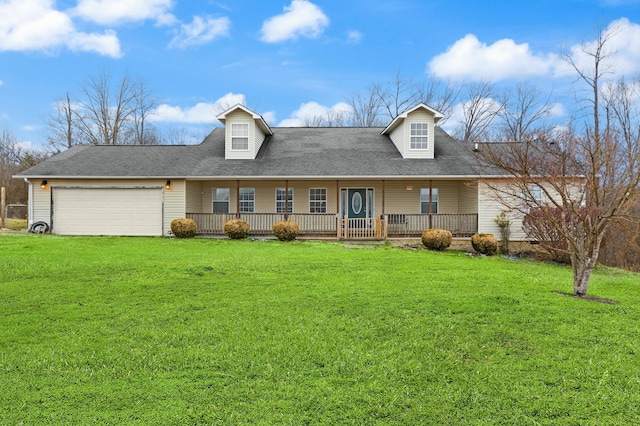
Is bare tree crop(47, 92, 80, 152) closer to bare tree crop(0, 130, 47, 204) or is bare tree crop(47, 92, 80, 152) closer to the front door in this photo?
bare tree crop(0, 130, 47, 204)

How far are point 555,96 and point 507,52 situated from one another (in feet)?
16.8

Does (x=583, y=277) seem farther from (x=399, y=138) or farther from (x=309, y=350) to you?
(x=399, y=138)

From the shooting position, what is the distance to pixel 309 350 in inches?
201

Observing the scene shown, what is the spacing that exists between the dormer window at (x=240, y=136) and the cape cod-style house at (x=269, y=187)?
4cm

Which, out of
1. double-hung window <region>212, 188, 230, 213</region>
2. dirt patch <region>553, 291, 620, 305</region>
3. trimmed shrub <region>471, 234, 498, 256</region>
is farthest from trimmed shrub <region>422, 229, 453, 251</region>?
double-hung window <region>212, 188, 230, 213</region>

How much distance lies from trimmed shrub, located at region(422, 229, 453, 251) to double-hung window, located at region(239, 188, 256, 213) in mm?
7504

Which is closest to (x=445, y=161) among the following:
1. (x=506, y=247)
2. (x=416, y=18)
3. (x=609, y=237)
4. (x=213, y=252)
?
(x=506, y=247)

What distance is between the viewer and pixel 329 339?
544 cm

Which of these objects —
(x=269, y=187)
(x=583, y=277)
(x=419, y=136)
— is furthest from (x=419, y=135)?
(x=583, y=277)

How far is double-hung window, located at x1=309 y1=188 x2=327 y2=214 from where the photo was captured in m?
19.2

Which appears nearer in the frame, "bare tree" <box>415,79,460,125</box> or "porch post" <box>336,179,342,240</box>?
"porch post" <box>336,179,342,240</box>

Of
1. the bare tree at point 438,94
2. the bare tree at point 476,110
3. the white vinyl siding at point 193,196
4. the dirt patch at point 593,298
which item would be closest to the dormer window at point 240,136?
the white vinyl siding at point 193,196

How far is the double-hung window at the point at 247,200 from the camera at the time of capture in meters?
19.3

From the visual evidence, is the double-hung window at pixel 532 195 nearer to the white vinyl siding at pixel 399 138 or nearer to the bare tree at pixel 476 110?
the white vinyl siding at pixel 399 138
